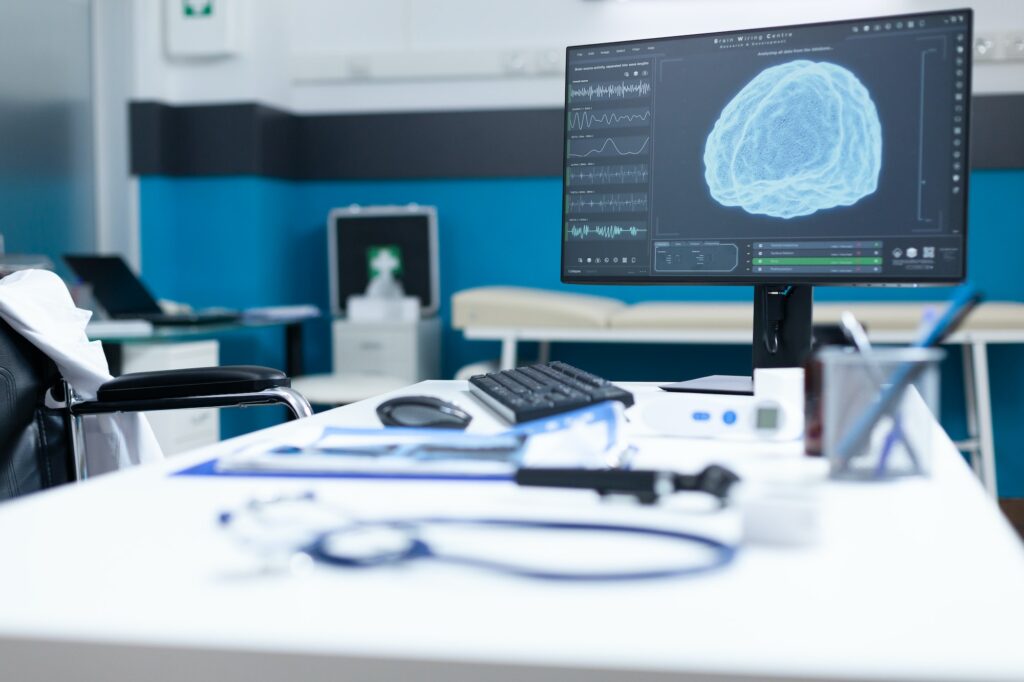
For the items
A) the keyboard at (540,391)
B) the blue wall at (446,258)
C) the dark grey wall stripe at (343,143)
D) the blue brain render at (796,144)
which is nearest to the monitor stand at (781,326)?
the blue brain render at (796,144)

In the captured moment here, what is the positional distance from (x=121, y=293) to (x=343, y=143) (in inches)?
58.6

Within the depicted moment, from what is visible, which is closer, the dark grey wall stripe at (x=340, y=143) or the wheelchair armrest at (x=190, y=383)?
the wheelchair armrest at (x=190, y=383)

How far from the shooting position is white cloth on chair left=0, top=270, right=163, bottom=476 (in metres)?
1.32

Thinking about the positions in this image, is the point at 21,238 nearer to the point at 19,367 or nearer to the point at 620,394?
the point at 19,367

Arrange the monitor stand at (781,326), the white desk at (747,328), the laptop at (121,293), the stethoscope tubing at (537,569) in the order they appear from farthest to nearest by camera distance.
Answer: the white desk at (747,328), the laptop at (121,293), the monitor stand at (781,326), the stethoscope tubing at (537,569)

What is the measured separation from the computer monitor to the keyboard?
0.25 metres

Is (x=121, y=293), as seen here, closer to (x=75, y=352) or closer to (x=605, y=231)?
(x=75, y=352)

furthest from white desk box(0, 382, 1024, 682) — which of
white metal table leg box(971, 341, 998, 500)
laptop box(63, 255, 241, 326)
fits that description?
white metal table leg box(971, 341, 998, 500)

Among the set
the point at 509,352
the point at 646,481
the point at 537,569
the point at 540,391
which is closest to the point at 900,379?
the point at 646,481

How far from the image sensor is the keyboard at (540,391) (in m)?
1.12

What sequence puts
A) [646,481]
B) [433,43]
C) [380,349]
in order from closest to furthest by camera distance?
[646,481]
[380,349]
[433,43]

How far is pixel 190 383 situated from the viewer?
1.43 meters

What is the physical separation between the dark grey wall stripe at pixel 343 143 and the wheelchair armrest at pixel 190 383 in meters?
Answer: 2.78

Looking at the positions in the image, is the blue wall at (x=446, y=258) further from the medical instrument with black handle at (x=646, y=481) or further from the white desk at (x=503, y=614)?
the white desk at (x=503, y=614)
